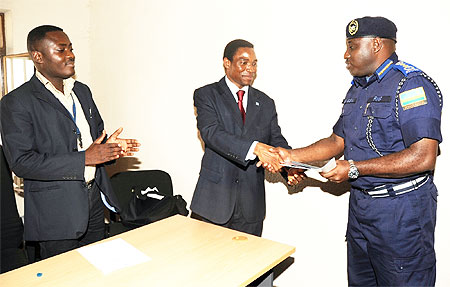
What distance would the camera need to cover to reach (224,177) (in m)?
2.60

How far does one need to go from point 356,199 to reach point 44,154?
1.83 metres

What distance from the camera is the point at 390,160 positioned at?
1901 mm

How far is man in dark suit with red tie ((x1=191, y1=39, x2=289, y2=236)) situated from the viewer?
2.57 metres

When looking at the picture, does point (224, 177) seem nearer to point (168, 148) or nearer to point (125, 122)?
point (168, 148)

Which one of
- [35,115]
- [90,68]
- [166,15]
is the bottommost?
[35,115]

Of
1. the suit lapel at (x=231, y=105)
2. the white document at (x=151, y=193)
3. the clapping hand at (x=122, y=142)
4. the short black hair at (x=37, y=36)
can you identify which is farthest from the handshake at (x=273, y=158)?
the short black hair at (x=37, y=36)

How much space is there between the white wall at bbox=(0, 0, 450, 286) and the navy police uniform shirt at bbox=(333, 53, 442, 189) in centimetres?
47

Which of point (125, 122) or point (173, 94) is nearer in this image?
point (173, 94)

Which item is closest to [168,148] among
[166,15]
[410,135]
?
[166,15]

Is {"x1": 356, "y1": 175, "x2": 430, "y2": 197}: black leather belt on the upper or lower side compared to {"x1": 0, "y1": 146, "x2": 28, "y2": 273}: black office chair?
upper

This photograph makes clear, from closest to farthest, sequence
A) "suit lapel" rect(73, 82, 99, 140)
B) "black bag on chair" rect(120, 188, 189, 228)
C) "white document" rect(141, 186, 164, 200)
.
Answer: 1. "suit lapel" rect(73, 82, 99, 140)
2. "black bag on chair" rect(120, 188, 189, 228)
3. "white document" rect(141, 186, 164, 200)

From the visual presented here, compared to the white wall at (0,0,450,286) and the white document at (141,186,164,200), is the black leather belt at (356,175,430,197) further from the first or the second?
the white document at (141,186,164,200)

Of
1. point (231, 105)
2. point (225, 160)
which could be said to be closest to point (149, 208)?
point (225, 160)

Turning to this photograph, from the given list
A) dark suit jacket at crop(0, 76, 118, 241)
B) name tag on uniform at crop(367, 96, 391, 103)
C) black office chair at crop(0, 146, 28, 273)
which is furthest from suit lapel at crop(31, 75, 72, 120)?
name tag on uniform at crop(367, 96, 391, 103)
